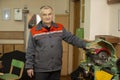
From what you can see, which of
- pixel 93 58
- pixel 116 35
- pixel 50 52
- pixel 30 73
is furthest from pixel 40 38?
pixel 116 35

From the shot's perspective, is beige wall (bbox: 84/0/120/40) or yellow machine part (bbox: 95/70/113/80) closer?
yellow machine part (bbox: 95/70/113/80)

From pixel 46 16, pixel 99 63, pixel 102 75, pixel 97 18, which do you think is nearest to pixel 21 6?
pixel 97 18

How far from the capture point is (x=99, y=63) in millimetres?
2422

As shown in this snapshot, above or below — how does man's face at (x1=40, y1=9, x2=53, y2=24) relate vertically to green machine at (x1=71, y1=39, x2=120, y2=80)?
above

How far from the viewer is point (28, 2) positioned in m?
6.47

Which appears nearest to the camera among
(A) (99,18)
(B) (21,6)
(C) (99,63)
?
(C) (99,63)

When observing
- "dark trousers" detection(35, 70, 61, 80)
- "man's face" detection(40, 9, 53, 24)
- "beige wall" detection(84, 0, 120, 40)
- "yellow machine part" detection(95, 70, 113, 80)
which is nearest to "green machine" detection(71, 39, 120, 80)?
"yellow machine part" detection(95, 70, 113, 80)

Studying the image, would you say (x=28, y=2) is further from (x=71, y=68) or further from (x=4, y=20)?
(x=71, y=68)

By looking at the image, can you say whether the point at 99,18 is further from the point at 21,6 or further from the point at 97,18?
the point at 21,6

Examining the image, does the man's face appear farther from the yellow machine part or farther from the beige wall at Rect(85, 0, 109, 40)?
the beige wall at Rect(85, 0, 109, 40)

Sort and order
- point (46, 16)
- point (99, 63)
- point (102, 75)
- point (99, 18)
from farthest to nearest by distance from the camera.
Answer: point (99, 18), point (46, 16), point (99, 63), point (102, 75)

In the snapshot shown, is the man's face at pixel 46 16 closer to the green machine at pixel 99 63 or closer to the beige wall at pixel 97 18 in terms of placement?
the green machine at pixel 99 63

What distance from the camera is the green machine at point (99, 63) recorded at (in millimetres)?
2268

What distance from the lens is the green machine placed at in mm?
2268
